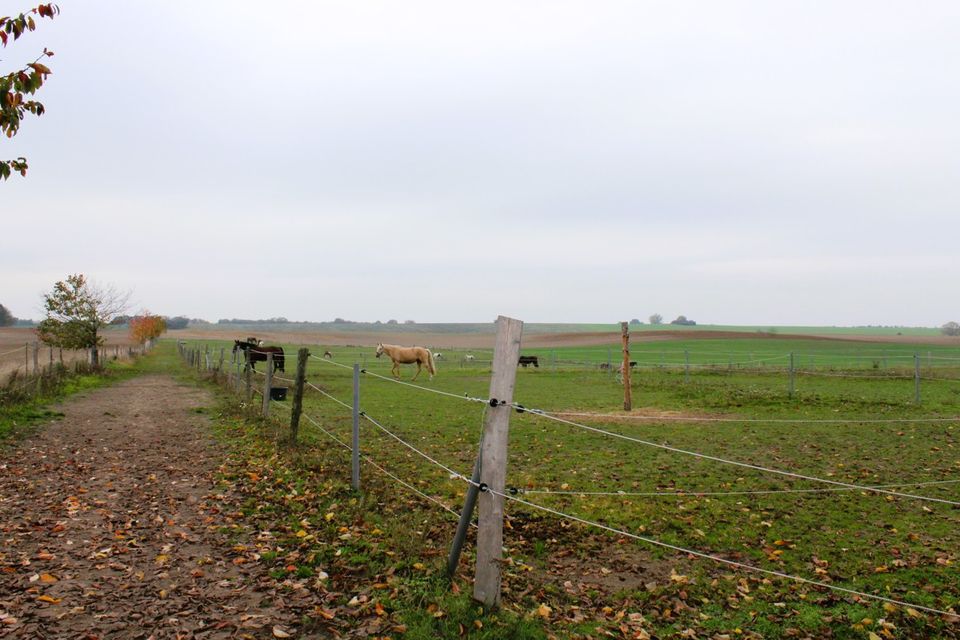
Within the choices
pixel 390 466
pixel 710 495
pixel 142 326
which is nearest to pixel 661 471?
pixel 710 495

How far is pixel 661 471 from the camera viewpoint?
8914 millimetres

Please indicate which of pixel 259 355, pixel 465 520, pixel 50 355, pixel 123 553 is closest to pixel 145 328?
pixel 259 355

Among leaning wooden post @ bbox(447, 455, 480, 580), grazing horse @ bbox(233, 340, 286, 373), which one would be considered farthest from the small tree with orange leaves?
leaning wooden post @ bbox(447, 455, 480, 580)

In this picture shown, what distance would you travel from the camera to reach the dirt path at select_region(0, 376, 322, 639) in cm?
420

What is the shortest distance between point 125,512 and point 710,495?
6711 millimetres

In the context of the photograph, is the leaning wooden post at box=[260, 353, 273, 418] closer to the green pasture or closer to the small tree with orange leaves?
the green pasture

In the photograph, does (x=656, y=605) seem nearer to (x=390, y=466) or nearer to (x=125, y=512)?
(x=390, y=466)

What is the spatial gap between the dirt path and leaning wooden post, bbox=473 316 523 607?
140 cm

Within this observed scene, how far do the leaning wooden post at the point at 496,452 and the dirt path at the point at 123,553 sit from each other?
140 cm

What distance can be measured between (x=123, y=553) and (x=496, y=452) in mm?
3629

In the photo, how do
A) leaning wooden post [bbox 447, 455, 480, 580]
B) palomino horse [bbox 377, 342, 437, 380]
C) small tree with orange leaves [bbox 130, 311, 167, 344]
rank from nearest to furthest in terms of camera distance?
leaning wooden post [bbox 447, 455, 480, 580] → palomino horse [bbox 377, 342, 437, 380] → small tree with orange leaves [bbox 130, 311, 167, 344]

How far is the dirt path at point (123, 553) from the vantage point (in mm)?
4199

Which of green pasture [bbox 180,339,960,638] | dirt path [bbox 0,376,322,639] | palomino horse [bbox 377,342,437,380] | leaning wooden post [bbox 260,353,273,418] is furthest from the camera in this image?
palomino horse [bbox 377,342,437,380]

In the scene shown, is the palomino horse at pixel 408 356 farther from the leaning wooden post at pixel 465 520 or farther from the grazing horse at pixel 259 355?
the leaning wooden post at pixel 465 520
